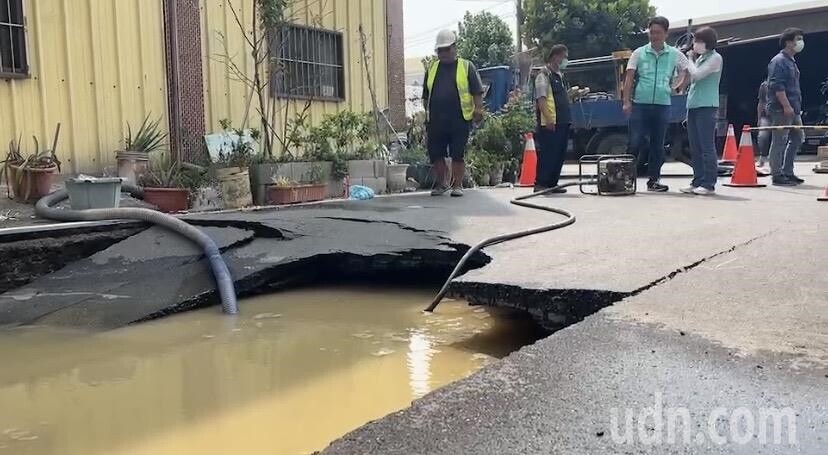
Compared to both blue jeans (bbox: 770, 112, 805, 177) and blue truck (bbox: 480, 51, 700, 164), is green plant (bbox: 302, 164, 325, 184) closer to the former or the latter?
blue jeans (bbox: 770, 112, 805, 177)

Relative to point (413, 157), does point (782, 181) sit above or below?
below

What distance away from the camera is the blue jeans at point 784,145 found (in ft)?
27.7

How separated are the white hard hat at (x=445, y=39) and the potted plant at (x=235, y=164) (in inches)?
84.2

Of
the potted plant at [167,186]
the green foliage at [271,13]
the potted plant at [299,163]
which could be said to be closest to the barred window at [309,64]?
the potted plant at [299,163]

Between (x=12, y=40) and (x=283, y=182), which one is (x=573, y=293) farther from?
(x=12, y=40)

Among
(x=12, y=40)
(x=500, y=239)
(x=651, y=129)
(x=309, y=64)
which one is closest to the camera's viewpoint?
(x=500, y=239)

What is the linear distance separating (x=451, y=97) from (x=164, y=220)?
3.44 meters

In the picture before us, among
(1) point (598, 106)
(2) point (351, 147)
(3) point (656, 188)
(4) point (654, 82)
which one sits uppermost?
(1) point (598, 106)

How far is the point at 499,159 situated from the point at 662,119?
324cm

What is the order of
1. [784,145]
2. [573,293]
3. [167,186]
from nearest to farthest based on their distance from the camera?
[573,293], [167,186], [784,145]

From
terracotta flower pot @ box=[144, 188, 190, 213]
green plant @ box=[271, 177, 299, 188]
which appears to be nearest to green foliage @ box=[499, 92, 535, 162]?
green plant @ box=[271, 177, 299, 188]

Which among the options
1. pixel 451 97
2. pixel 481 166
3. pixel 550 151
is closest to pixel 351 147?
pixel 451 97

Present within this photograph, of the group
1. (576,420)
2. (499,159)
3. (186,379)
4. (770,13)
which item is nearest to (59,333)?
(186,379)

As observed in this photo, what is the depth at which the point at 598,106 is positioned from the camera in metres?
16.7
